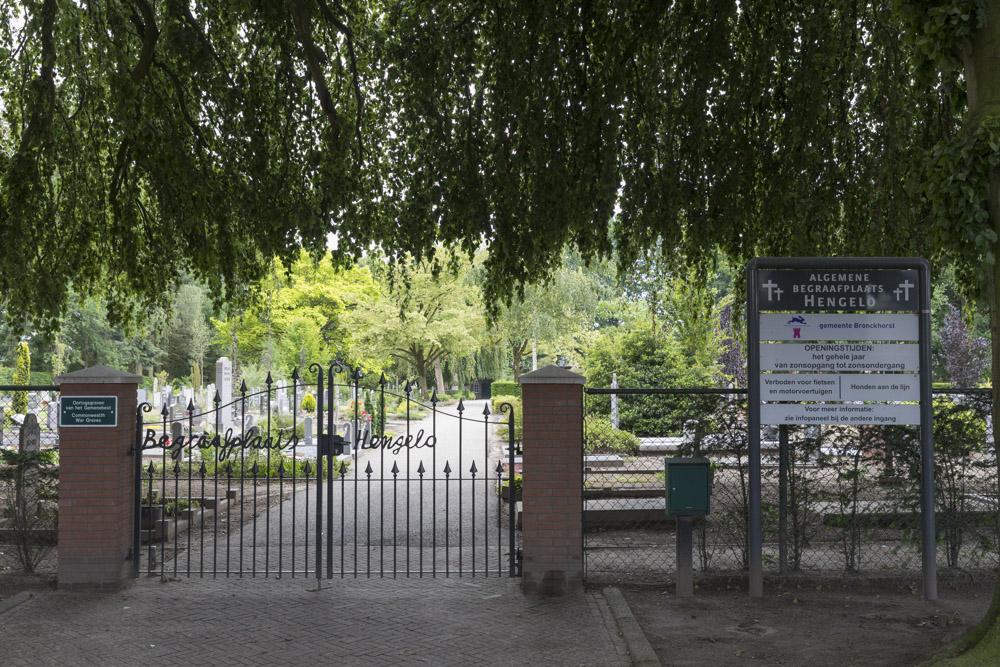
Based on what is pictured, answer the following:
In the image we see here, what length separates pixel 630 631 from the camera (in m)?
5.80

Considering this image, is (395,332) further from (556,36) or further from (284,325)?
(556,36)

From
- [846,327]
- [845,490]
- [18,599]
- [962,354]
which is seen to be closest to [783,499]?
[845,490]

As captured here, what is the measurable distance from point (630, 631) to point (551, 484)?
142cm

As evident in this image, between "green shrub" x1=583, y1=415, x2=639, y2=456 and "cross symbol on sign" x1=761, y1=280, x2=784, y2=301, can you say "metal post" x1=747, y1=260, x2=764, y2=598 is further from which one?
"green shrub" x1=583, y1=415, x2=639, y2=456

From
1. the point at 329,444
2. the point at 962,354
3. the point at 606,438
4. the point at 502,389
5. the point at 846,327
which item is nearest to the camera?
the point at 846,327

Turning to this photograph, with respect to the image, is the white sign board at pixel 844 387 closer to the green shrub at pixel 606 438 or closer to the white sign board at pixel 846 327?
the white sign board at pixel 846 327

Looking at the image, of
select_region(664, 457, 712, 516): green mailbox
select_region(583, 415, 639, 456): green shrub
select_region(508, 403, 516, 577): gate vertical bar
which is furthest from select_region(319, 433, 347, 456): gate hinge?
select_region(583, 415, 639, 456): green shrub

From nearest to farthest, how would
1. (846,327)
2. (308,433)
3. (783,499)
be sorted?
(846,327) → (783,499) → (308,433)

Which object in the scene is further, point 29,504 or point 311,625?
point 29,504

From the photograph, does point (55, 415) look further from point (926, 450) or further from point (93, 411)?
point (926, 450)

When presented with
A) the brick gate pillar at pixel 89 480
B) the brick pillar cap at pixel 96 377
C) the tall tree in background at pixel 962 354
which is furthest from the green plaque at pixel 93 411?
the tall tree in background at pixel 962 354

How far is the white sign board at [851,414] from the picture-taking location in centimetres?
664

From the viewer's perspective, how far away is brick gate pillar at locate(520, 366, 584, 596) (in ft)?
22.4

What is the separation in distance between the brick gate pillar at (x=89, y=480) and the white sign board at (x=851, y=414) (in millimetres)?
5405
